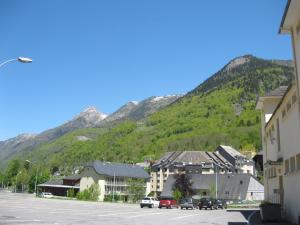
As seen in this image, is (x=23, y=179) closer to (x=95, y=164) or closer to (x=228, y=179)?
(x=95, y=164)

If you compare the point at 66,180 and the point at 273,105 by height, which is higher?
the point at 273,105

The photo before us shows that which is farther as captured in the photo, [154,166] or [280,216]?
[154,166]

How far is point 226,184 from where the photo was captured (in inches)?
4267

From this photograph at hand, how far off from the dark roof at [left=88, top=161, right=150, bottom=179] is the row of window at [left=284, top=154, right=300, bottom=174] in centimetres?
8957

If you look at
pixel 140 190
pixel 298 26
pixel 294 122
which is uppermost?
pixel 298 26

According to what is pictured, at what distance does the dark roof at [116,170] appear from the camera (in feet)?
373

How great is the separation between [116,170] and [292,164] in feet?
320

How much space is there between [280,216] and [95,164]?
91114mm

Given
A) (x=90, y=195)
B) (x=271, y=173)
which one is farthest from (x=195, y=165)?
(x=271, y=173)

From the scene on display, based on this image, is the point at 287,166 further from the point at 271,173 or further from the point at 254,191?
the point at 254,191

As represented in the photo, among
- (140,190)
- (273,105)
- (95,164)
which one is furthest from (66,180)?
(273,105)

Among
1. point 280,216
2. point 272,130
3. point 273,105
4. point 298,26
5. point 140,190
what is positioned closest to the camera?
point 298,26

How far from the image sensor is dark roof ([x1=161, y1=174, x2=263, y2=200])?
10350 cm

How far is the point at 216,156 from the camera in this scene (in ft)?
561
